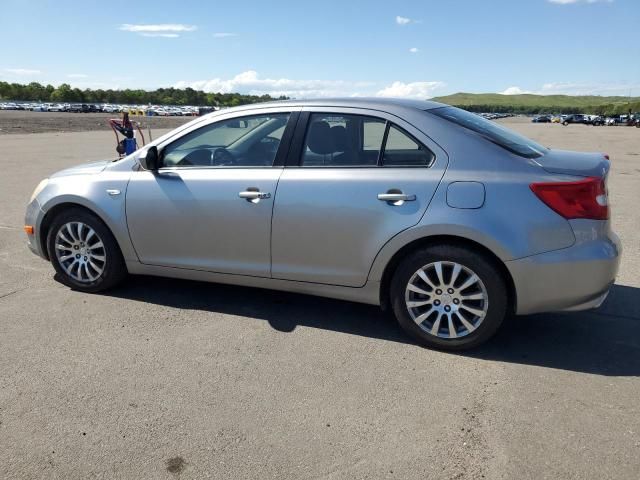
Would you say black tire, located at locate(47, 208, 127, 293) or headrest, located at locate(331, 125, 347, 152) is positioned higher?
headrest, located at locate(331, 125, 347, 152)

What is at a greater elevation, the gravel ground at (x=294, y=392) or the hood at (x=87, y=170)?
the hood at (x=87, y=170)

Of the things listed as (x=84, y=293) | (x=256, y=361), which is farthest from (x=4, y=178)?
(x=256, y=361)

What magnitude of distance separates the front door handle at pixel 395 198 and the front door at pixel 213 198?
85 cm

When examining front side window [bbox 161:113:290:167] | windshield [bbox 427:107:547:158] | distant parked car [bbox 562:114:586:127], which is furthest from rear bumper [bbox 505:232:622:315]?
distant parked car [bbox 562:114:586:127]

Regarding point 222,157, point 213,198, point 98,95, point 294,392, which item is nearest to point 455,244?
point 294,392

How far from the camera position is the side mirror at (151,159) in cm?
450

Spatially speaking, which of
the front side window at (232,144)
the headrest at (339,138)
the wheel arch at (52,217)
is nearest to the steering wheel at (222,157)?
the front side window at (232,144)

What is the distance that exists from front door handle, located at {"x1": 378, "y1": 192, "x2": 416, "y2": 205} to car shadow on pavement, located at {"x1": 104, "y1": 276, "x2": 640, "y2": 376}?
1045 mm

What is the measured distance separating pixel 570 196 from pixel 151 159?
3160 mm

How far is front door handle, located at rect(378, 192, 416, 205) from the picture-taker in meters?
3.75

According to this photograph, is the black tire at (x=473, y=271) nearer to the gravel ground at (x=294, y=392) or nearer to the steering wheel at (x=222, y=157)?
the gravel ground at (x=294, y=392)

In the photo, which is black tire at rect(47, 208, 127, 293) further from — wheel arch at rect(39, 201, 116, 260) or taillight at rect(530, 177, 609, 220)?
taillight at rect(530, 177, 609, 220)

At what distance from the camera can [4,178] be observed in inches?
477

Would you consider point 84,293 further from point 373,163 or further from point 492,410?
point 492,410
